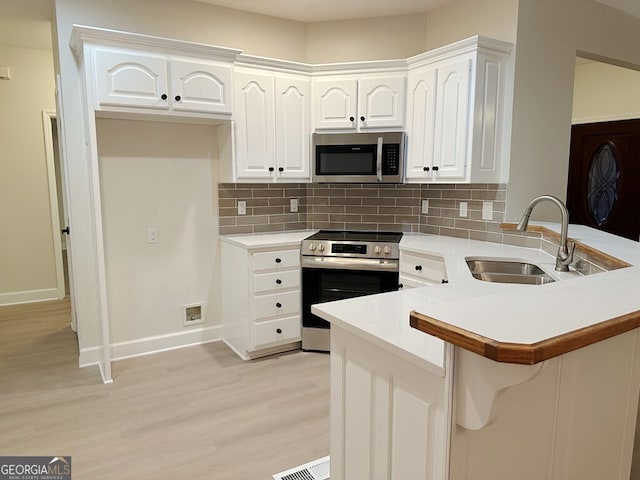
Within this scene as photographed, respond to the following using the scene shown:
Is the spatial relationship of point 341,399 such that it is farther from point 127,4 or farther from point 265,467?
point 127,4

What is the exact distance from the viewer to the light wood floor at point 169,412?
7.18 feet

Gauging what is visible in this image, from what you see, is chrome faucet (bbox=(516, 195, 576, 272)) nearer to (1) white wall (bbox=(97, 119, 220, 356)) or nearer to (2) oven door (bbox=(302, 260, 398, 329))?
(2) oven door (bbox=(302, 260, 398, 329))

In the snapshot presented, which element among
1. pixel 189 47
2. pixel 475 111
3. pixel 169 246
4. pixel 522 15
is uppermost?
pixel 522 15

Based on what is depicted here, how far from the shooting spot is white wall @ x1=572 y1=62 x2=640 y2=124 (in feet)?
15.1

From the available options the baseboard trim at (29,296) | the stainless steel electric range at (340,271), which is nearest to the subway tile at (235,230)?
the stainless steel electric range at (340,271)

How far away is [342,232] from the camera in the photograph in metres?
3.90

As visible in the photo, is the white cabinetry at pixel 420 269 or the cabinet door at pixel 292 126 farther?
the cabinet door at pixel 292 126

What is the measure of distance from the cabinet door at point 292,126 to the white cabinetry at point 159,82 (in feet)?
1.46

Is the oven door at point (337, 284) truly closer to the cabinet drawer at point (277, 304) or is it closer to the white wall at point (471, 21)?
the cabinet drawer at point (277, 304)

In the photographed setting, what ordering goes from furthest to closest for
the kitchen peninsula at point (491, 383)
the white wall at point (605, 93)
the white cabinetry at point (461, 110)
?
1. the white wall at point (605, 93)
2. the white cabinetry at point (461, 110)
3. the kitchen peninsula at point (491, 383)

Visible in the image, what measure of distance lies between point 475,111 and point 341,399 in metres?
Result: 2.27

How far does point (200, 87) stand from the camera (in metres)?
3.14

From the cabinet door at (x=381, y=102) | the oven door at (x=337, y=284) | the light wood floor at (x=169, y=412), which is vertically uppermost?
the cabinet door at (x=381, y=102)

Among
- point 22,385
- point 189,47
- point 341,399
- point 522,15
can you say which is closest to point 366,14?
point 522,15
